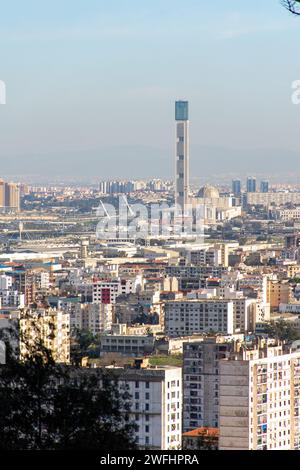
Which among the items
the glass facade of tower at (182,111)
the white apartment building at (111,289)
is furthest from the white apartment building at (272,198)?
the white apartment building at (111,289)

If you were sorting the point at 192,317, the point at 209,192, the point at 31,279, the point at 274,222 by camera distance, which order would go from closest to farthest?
the point at 192,317, the point at 31,279, the point at 274,222, the point at 209,192

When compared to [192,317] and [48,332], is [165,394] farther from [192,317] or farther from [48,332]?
[192,317]

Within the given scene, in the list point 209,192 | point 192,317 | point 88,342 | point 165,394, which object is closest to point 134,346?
point 88,342

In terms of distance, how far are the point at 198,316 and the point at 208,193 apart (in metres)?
37.4

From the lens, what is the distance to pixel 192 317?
23.5 meters

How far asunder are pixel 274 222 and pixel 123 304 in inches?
1159

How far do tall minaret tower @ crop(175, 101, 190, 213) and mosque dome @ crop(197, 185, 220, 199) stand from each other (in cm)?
71

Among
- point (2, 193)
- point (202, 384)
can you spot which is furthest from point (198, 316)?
point (2, 193)

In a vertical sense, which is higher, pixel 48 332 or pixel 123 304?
pixel 48 332

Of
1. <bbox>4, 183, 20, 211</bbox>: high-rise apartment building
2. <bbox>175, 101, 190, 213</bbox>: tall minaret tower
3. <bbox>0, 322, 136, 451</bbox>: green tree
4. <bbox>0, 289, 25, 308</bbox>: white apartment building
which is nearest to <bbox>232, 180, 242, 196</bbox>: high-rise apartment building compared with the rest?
<bbox>175, 101, 190, 213</bbox>: tall minaret tower

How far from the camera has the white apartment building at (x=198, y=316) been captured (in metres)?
23.0

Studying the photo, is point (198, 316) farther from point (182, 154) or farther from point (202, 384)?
point (182, 154)

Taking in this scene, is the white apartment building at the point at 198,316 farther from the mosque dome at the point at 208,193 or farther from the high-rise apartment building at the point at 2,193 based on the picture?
the mosque dome at the point at 208,193
